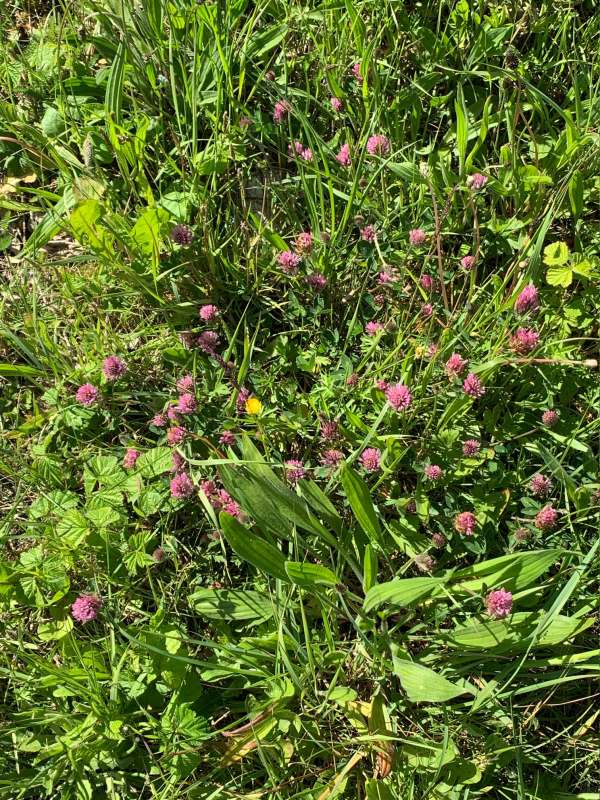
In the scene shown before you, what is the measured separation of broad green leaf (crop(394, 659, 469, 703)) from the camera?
2.04 meters

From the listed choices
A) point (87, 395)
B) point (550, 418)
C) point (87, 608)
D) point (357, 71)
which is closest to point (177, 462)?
point (87, 395)

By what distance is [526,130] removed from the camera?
2.90 metres

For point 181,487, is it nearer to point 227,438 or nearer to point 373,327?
point 227,438

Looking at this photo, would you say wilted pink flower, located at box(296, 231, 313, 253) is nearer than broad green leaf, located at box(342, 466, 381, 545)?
No

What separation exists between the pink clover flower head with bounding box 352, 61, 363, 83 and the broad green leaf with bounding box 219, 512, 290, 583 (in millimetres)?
1800

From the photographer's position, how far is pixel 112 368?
2539mm

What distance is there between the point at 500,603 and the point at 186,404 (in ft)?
3.86

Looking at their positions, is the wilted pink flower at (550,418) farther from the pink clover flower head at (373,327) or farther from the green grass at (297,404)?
the pink clover flower head at (373,327)

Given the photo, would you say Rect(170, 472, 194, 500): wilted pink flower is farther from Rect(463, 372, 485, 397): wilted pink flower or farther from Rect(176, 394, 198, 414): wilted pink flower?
Rect(463, 372, 485, 397): wilted pink flower

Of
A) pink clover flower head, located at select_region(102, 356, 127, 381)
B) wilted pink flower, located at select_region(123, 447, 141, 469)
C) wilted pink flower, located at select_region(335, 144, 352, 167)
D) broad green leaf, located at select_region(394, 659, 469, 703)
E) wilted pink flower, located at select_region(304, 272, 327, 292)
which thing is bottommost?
broad green leaf, located at select_region(394, 659, 469, 703)

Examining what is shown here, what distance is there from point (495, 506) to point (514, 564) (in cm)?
30

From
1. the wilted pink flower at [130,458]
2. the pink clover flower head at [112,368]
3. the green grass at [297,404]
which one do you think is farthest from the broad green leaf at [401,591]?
the pink clover flower head at [112,368]

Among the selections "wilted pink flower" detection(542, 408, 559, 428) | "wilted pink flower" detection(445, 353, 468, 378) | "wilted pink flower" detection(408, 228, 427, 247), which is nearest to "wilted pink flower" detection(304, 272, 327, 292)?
"wilted pink flower" detection(408, 228, 427, 247)

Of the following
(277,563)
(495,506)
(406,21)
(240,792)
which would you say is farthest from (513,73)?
(240,792)
